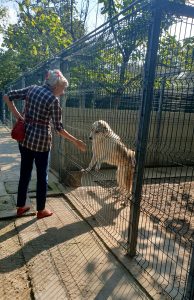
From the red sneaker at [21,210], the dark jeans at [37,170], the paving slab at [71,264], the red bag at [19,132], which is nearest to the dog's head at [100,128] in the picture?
the dark jeans at [37,170]

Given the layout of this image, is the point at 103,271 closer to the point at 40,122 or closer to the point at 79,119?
the point at 40,122

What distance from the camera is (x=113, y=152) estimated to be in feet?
15.0

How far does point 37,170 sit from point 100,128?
1.19m

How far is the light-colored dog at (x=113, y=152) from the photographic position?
435cm

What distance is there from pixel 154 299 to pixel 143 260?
0.65 meters

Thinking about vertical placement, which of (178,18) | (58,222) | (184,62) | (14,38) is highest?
(14,38)

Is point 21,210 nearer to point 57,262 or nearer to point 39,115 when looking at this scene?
point 57,262

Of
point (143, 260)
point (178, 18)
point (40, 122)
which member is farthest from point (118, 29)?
point (143, 260)

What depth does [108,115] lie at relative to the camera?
14.1 feet

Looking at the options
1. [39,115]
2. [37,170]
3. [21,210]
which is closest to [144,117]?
[39,115]

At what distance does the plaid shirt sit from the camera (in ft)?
12.4

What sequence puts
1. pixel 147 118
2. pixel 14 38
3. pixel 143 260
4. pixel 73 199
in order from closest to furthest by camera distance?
pixel 147 118, pixel 143 260, pixel 73 199, pixel 14 38

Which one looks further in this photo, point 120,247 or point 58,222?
point 58,222

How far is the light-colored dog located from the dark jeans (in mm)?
989
